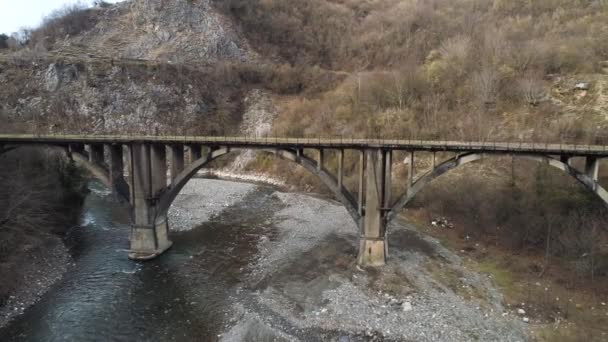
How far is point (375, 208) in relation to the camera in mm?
18703

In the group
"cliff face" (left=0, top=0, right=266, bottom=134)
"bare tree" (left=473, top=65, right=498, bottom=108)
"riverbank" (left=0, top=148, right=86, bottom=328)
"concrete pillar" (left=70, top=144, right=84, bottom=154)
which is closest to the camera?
"riverbank" (left=0, top=148, right=86, bottom=328)

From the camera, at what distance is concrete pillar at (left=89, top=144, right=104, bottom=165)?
21562 millimetres

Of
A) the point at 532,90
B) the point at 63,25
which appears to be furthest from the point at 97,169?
the point at 63,25

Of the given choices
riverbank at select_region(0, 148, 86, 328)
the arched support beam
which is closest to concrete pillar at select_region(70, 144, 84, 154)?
the arched support beam

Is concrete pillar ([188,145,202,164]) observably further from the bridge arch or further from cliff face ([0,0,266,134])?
cliff face ([0,0,266,134])

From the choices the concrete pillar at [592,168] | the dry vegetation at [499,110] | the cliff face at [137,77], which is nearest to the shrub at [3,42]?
the cliff face at [137,77]

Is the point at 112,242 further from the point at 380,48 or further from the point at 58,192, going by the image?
the point at 380,48

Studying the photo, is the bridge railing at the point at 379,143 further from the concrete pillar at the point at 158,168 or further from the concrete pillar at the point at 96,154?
the concrete pillar at the point at 158,168

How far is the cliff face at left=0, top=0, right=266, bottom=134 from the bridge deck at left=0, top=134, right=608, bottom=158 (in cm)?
2419

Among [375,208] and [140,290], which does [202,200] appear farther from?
[375,208]

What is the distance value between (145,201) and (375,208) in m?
13.2

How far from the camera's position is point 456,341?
13.2 meters

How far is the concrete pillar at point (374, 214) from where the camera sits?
18.3m

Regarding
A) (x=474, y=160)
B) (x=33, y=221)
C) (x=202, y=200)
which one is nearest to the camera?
(x=474, y=160)
